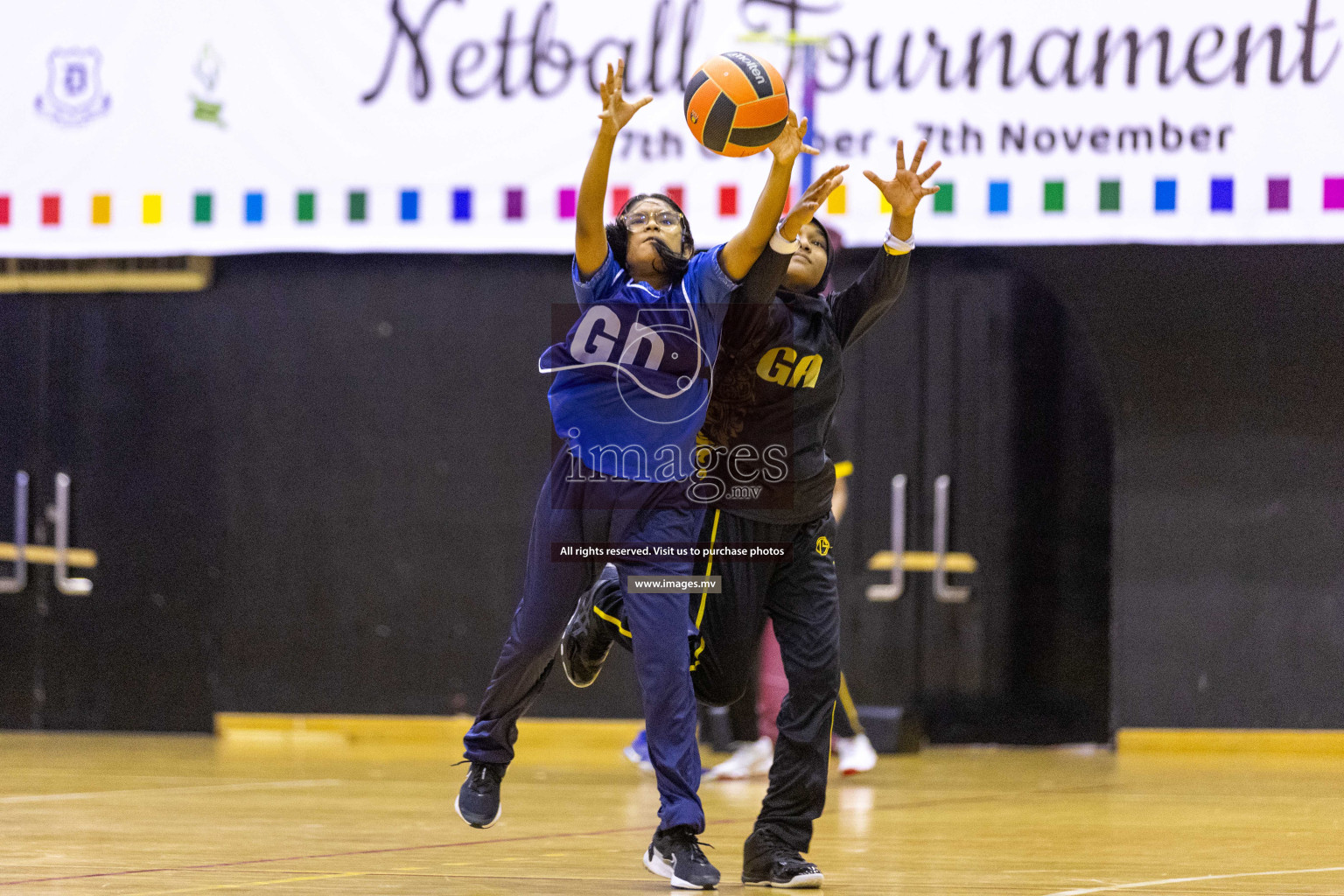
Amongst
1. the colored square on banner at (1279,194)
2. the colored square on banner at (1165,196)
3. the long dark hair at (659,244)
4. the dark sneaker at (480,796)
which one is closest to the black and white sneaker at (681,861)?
the dark sneaker at (480,796)

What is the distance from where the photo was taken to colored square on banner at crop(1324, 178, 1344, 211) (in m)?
6.19

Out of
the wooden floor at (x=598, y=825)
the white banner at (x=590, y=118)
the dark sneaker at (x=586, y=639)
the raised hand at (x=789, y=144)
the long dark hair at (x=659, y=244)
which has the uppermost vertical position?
the white banner at (x=590, y=118)

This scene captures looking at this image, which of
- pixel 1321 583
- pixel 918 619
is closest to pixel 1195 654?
pixel 1321 583

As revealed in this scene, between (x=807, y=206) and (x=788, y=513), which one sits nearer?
(x=807, y=206)

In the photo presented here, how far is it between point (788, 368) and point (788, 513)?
0.33 meters

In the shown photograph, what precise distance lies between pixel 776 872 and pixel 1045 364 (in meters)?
4.64

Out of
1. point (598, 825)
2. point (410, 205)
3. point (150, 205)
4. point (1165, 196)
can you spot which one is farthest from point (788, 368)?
point (150, 205)

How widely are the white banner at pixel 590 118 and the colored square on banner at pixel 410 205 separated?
0.7 inches

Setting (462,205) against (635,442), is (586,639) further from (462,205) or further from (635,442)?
(462,205)

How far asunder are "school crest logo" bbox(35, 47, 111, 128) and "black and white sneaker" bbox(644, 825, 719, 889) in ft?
15.8

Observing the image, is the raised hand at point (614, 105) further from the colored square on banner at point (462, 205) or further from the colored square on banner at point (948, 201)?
the colored square on banner at point (462, 205)

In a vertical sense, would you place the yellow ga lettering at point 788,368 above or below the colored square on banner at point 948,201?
below

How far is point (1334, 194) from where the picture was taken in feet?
20.3

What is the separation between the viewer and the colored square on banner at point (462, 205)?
680 centimetres
